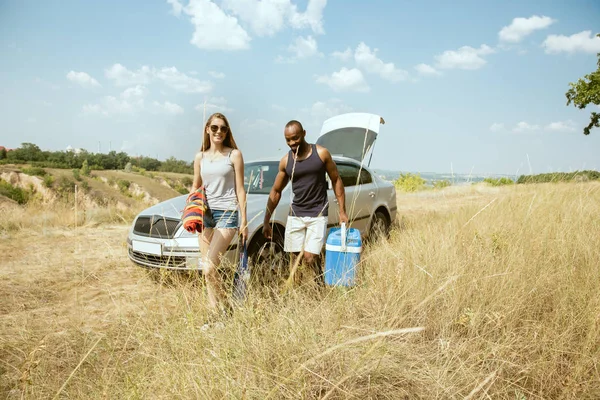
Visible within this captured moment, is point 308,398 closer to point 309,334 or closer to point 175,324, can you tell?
point 309,334

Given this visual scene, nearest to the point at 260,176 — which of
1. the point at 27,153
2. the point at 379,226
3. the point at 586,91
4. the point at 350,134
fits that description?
the point at 379,226

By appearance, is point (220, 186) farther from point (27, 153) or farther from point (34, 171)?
point (27, 153)

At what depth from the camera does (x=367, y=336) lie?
1.01 meters

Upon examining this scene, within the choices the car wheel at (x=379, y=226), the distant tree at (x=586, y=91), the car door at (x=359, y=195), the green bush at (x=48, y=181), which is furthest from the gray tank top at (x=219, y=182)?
the green bush at (x=48, y=181)

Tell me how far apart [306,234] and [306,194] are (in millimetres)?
437

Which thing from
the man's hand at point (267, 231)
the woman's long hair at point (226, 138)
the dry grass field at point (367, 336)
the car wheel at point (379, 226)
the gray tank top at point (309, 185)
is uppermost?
the woman's long hair at point (226, 138)

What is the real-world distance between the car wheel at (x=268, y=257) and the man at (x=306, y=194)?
0.17 meters

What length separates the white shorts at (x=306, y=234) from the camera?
3.69 meters

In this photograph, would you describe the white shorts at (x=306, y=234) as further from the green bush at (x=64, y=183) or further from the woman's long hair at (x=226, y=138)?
the green bush at (x=64, y=183)

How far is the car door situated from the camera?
209 inches

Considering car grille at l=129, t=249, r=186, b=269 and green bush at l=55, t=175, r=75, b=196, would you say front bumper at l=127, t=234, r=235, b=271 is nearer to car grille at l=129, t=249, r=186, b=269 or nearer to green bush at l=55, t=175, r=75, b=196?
car grille at l=129, t=249, r=186, b=269

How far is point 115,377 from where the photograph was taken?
207 cm

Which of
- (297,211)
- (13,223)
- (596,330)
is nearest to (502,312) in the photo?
(596,330)

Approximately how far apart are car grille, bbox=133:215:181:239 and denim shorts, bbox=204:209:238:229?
0.75m
